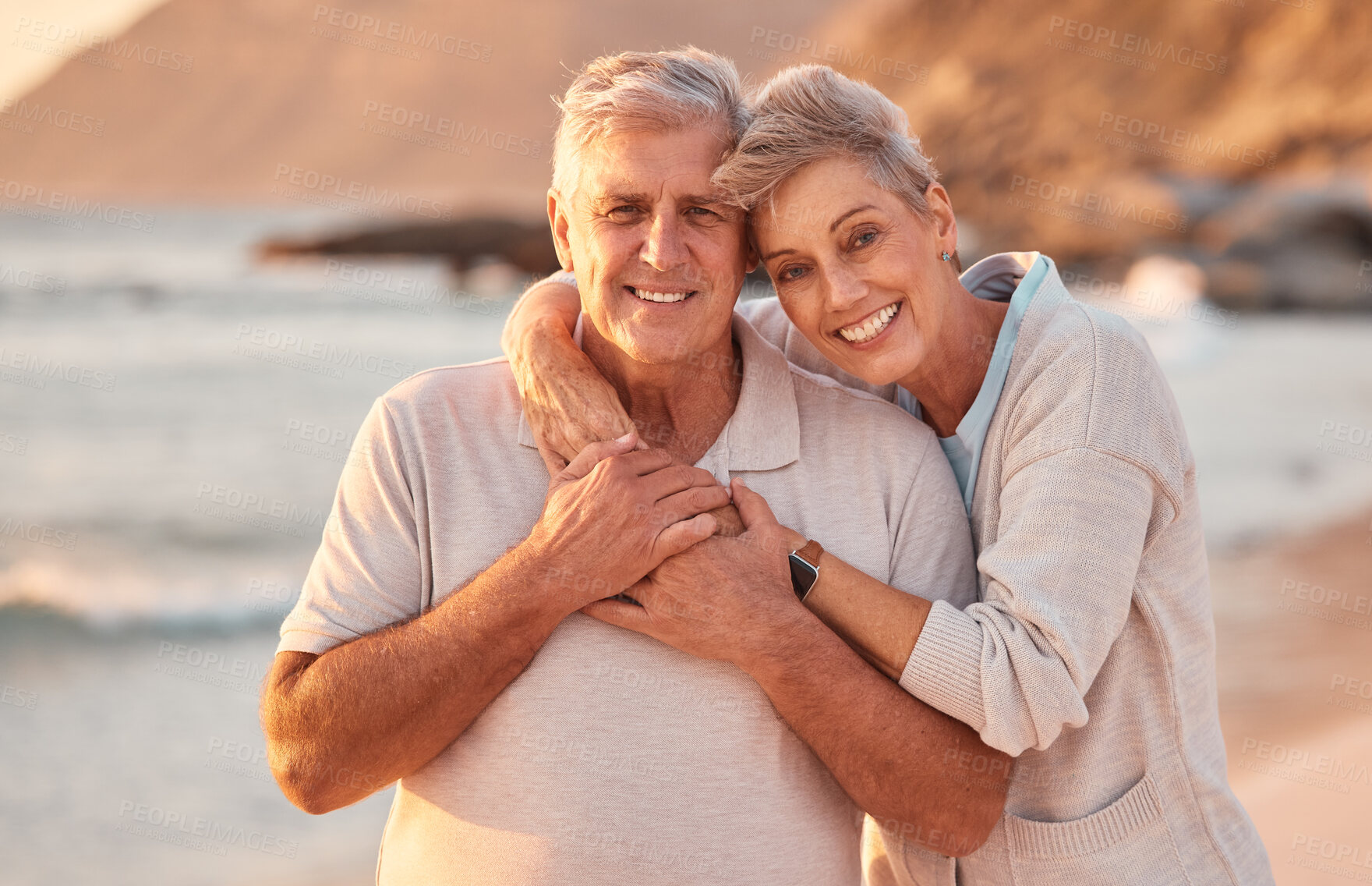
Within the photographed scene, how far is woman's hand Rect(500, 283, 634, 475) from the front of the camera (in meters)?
1.86

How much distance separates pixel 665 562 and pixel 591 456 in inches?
8.8

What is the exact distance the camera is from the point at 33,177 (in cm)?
1357

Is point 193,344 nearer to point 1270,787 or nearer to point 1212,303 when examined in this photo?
point 1270,787

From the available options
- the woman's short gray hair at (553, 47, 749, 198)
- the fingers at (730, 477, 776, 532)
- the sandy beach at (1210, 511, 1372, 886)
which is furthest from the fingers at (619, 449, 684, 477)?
the sandy beach at (1210, 511, 1372, 886)

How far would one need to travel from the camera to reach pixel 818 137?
5.90ft

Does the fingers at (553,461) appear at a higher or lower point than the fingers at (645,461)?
lower

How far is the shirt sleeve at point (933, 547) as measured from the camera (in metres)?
1.87

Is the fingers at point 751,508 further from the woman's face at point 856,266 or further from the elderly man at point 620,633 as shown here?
the woman's face at point 856,266

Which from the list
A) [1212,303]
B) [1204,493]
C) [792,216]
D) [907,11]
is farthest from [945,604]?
[907,11]

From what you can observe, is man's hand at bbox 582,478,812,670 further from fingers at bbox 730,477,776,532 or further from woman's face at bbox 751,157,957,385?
woman's face at bbox 751,157,957,385

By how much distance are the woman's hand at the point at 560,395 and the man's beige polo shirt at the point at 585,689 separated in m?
0.05

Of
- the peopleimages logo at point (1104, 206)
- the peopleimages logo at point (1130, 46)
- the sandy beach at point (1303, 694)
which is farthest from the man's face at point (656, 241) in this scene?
the peopleimages logo at point (1130, 46)

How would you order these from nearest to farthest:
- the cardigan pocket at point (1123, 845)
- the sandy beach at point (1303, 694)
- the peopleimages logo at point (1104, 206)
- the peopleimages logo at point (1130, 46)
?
the cardigan pocket at point (1123, 845) → the sandy beach at point (1303, 694) → the peopleimages logo at point (1104, 206) → the peopleimages logo at point (1130, 46)

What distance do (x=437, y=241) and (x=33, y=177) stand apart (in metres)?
5.55
